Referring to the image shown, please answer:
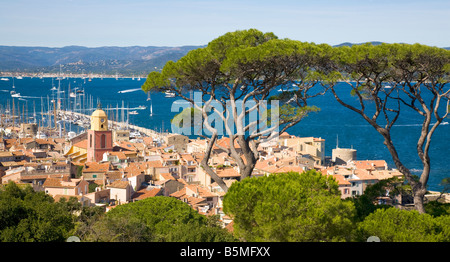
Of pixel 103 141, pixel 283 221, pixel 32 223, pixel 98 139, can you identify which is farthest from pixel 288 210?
pixel 103 141

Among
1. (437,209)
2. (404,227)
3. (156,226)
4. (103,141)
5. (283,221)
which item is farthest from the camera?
(103,141)

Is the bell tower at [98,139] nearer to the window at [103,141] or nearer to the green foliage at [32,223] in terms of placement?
the window at [103,141]

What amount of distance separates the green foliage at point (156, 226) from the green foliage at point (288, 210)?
1.77m

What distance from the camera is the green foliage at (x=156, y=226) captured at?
12.6m

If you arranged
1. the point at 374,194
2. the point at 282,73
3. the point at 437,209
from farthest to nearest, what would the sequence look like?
the point at 374,194 → the point at 437,209 → the point at 282,73

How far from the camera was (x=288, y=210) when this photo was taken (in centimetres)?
980

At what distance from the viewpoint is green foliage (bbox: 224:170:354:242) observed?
9.68 meters

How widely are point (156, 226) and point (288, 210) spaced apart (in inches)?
298

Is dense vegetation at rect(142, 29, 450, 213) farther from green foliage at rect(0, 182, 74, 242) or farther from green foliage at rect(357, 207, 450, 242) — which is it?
green foliage at rect(0, 182, 74, 242)

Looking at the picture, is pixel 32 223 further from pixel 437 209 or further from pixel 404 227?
pixel 437 209

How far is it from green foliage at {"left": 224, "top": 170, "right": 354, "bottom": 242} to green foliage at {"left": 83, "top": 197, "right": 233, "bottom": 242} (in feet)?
5.79

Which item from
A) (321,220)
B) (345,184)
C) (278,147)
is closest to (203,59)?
(321,220)

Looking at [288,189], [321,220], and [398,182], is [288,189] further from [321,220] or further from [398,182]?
[398,182]

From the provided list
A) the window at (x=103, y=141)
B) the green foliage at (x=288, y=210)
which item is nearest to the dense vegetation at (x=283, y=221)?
the green foliage at (x=288, y=210)
